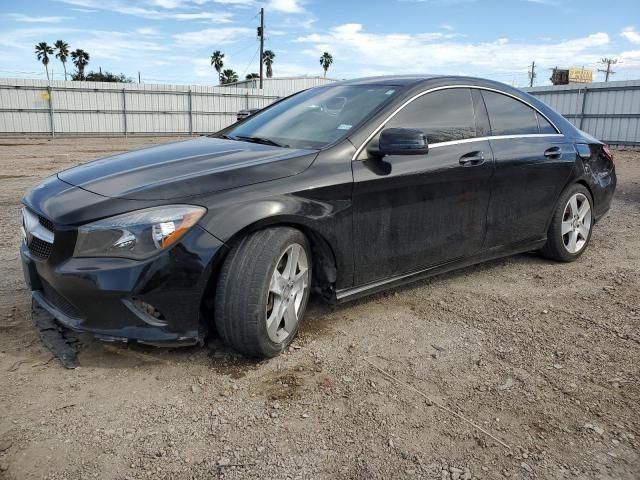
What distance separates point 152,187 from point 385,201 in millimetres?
1344

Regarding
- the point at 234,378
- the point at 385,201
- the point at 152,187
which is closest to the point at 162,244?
the point at 152,187

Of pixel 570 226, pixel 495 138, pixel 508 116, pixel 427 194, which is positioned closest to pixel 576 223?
pixel 570 226

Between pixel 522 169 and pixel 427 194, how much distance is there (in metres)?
1.07

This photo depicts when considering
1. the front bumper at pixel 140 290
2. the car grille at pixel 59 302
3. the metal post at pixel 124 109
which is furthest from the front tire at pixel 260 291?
the metal post at pixel 124 109

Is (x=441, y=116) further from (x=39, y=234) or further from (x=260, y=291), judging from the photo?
(x=39, y=234)

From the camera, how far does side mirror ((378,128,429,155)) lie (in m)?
3.07

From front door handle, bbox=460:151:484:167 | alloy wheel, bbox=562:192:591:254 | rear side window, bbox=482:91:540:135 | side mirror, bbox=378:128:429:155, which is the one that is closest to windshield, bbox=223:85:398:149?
side mirror, bbox=378:128:429:155

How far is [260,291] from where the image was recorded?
2.68 m

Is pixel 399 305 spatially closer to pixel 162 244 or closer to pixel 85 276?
pixel 162 244

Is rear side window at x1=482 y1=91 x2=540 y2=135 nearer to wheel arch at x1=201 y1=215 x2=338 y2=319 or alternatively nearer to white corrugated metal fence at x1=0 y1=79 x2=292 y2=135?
wheel arch at x1=201 y1=215 x2=338 y2=319

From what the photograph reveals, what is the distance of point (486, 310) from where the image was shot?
3689 mm

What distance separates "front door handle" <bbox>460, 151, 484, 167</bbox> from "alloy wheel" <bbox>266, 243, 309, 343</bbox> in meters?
1.38

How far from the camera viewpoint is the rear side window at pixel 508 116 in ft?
13.3

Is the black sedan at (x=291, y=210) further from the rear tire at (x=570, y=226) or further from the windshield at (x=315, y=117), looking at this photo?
the rear tire at (x=570, y=226)
